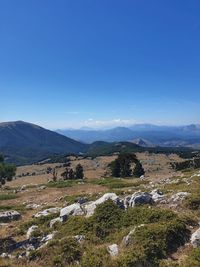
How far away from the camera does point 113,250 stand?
55.4 feet

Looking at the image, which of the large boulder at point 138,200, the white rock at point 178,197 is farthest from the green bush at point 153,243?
the white rock at point 178,197

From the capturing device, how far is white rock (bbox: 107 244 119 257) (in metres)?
16.5

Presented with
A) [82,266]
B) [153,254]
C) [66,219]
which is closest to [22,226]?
[66,219]

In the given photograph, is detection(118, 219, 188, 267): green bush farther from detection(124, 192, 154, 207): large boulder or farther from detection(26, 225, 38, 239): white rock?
detection(26, 225, 38, 239): white rock

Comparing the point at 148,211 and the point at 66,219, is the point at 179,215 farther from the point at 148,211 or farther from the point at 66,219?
the point at 66,219

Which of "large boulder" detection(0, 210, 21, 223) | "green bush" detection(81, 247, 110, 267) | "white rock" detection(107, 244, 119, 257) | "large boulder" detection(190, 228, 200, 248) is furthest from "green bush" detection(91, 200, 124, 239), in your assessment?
"large boulder" detection(0, 210, 21, 223)

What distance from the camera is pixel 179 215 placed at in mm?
20500

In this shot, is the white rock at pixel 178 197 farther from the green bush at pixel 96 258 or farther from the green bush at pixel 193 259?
the green bush at pixel 96 258

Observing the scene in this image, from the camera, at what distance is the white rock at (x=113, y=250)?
54.2 ft

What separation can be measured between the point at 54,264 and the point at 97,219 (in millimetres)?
5101

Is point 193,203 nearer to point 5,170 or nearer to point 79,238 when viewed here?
point 79,238

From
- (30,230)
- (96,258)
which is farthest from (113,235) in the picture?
(30,230)

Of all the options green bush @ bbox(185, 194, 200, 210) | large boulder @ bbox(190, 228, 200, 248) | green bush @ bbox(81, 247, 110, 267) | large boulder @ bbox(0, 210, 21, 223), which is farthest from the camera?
large boulder @ bbox(0, 210, 21, 223)

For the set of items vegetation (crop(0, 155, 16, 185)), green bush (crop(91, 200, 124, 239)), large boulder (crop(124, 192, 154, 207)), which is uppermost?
vegetation (crop(0, 155, 16, 185))
